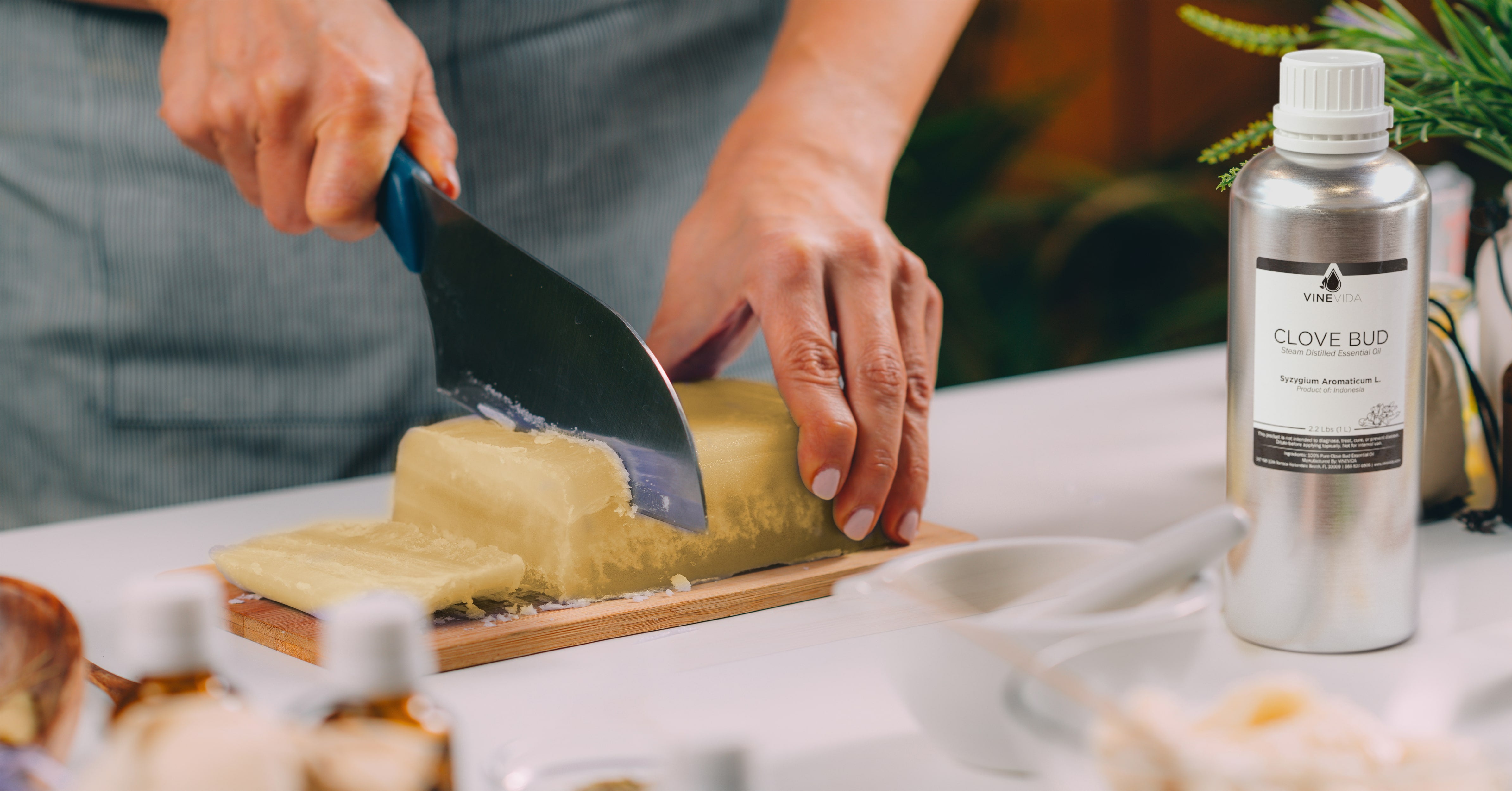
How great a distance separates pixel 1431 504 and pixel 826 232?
0.53m

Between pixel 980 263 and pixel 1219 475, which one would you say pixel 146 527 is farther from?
pixel 980 263

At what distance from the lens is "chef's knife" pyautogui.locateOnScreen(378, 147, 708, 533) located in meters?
0.95

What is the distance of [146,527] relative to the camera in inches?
46.5

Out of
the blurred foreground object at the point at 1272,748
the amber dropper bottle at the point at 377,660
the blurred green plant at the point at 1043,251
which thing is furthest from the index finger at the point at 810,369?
the blurred green plant at the point at 1043,251

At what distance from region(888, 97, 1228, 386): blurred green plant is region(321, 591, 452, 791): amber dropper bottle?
2425mm

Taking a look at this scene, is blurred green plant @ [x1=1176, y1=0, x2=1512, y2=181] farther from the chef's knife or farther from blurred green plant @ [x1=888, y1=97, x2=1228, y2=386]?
blurred green plant @ [x1=888, y1=97, x2=1228, y2=386]

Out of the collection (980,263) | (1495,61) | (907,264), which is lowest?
(980,263)

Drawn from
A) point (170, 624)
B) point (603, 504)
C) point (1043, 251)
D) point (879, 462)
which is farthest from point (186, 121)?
point (1043, 251)

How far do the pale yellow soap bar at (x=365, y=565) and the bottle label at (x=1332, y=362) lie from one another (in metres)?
0.51

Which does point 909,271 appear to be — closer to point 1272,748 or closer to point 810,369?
point 810,369

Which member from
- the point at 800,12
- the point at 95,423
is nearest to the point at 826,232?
the point at 800,12

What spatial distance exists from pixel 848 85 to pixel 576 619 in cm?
69

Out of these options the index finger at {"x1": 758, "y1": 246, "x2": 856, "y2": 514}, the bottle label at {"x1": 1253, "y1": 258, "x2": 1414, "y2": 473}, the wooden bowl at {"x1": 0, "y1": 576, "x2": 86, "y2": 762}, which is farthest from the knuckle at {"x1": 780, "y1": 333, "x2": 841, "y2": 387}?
the wooden bowl at {"x1": 0, "y1": 576, "x2": 86, "y2": 762}

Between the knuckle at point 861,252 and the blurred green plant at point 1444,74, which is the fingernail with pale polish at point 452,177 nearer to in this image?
the knuckle at point 861,252
